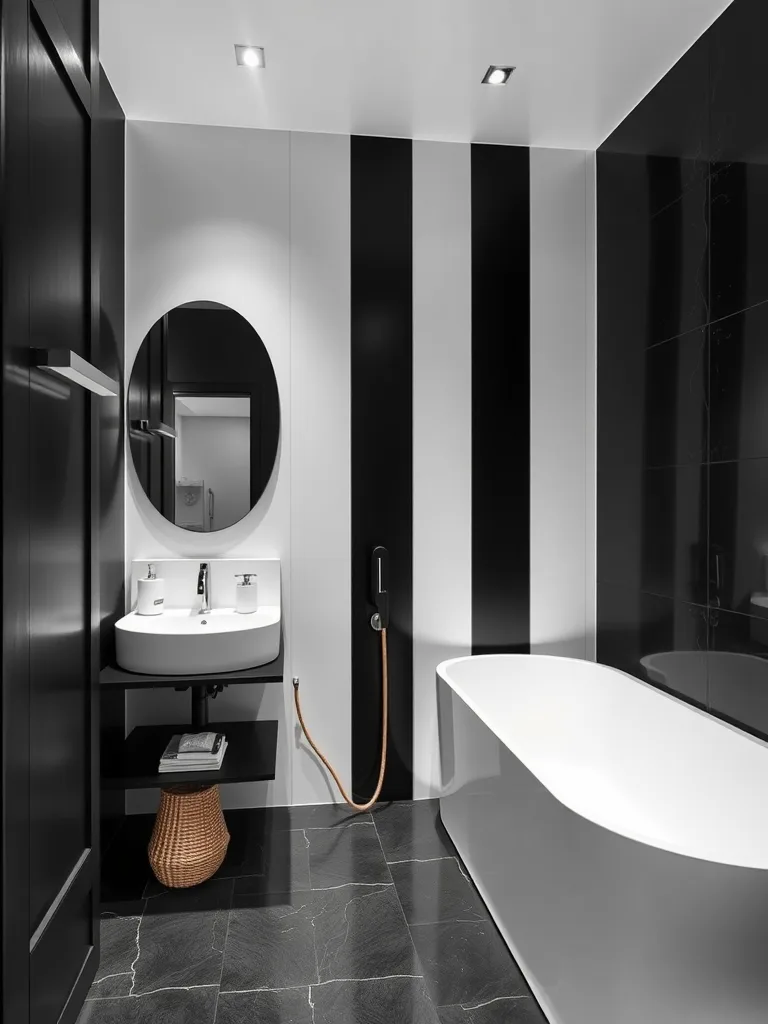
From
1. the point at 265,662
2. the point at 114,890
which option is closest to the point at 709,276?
the point at 265,662

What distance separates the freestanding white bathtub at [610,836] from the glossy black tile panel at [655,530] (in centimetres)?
39

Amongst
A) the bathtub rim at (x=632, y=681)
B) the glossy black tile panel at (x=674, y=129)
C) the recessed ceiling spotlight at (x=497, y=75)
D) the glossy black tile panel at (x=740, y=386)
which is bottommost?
the bathtub rim at (x=632, y=681)

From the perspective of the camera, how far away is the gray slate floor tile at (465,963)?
173cm

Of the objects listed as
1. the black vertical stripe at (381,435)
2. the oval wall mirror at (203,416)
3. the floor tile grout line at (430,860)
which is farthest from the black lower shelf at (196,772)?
the oval wall mirror at (203,416)

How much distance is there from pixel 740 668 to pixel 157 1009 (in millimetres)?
1790

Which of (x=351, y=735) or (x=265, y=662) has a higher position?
(x=265, y=662)

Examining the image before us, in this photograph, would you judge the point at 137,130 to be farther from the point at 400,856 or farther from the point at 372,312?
the point at 400,856

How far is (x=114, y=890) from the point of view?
2242mm

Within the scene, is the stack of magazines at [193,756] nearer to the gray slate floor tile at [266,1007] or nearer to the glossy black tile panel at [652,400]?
the gray slate floor tile at [266,1007]

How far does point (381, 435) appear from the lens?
2861mm

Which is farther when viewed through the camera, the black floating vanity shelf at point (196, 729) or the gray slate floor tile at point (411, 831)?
the gray slate floor tile at point (411, 831)

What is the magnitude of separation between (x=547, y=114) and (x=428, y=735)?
8.11ft

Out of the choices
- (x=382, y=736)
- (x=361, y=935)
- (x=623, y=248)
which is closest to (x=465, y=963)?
(x=361, y=935)

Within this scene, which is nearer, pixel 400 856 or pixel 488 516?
pixel 400 856
